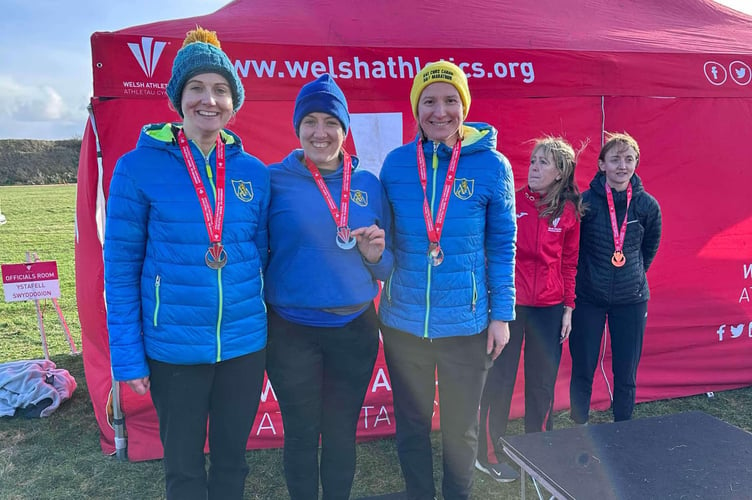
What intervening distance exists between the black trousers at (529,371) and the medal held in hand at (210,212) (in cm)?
160

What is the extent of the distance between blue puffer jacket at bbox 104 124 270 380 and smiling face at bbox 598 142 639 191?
6.34 ft

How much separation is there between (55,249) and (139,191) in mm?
11431

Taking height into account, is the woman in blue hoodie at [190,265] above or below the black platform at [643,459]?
above

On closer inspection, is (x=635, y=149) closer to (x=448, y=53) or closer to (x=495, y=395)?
(x=448, y=53)

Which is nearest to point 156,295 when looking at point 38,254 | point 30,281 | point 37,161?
point 30,281

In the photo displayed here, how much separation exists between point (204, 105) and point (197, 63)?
0.42 ft

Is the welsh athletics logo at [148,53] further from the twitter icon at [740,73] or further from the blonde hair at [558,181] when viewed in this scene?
the twitter icon at [740,73]

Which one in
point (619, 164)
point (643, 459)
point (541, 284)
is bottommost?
point (643, 459)

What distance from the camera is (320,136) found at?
1.85m

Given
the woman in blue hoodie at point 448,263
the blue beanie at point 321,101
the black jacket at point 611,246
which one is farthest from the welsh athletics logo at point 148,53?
the black jacket at point 611,246

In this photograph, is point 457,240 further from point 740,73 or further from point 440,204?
point 740,73

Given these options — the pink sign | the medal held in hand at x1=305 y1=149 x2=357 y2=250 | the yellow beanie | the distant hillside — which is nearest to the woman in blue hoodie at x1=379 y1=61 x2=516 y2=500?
the yellow beanie

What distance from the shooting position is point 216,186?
5.75 feet

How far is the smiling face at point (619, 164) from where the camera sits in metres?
2.71
